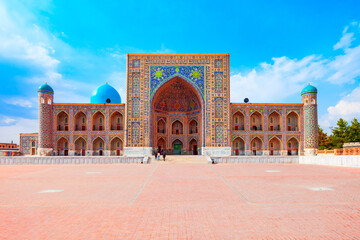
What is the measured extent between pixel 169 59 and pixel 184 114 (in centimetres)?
775

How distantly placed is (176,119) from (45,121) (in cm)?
1630

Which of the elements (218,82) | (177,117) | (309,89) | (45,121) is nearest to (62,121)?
(45,121)

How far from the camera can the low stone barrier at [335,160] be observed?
1941 cm

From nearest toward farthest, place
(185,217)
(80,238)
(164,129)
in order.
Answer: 1. (80,238)
2. (185,217)
3. (164,129)

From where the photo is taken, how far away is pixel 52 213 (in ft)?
19.4

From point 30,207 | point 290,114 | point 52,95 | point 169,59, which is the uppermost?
point 169,59

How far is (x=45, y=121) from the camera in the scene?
105 feet

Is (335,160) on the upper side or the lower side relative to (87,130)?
lower

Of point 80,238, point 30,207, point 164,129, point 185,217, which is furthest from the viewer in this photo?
point 164,129

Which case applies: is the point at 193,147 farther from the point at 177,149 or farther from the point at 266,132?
the point at 266,132

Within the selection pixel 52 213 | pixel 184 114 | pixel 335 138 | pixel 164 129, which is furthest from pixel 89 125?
pixel 335 138

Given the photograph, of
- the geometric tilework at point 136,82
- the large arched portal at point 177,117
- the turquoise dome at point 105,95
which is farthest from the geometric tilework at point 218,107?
the turquoise dome at point 105,95

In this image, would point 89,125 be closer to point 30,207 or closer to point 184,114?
point 184,114

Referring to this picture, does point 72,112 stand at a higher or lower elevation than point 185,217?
higher
